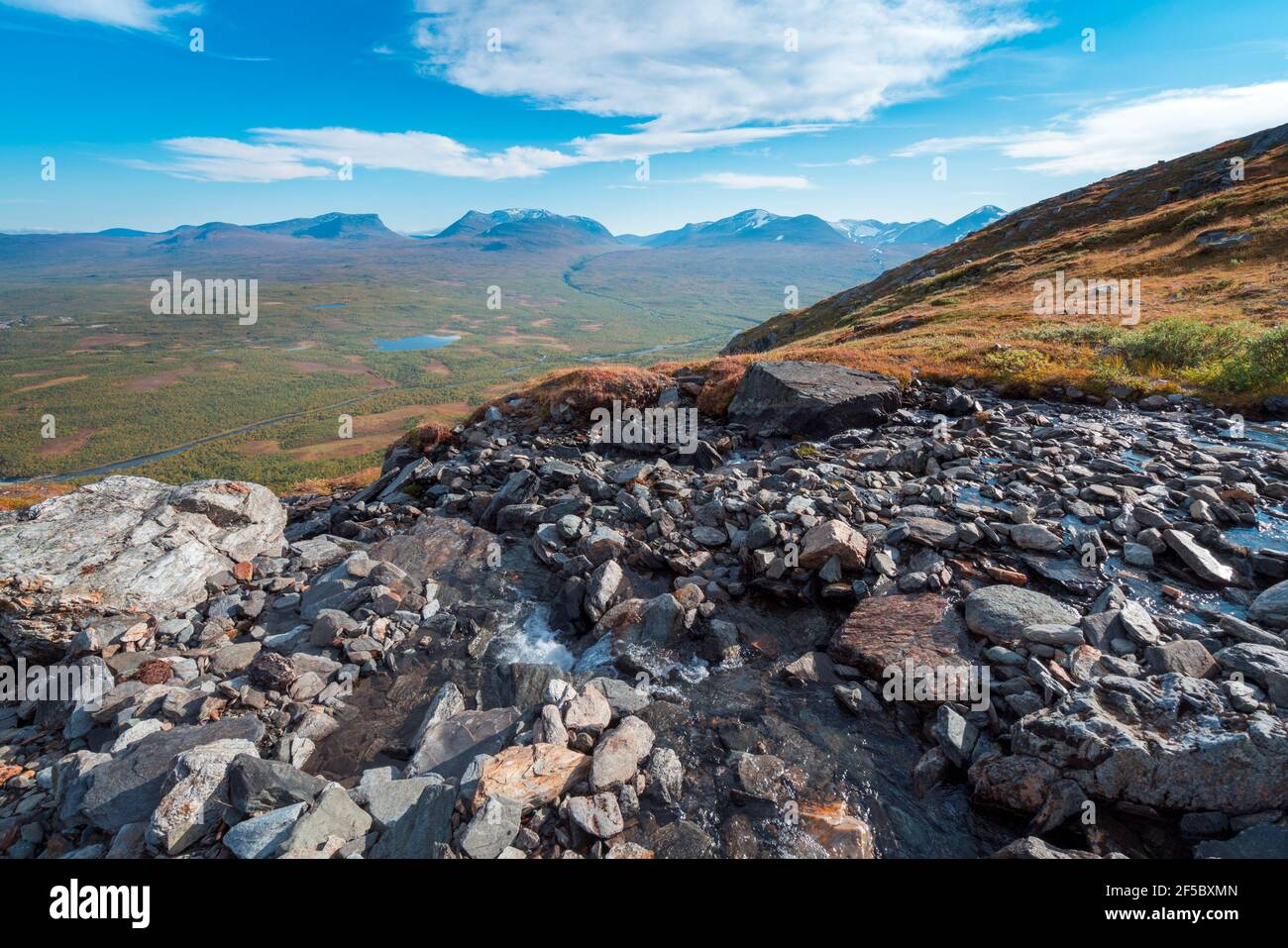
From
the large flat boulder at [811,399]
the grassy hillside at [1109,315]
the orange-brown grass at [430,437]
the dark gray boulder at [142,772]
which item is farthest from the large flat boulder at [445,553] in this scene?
the grassy hillside at [1109,315]

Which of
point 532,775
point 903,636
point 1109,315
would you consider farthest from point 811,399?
point 1109,315

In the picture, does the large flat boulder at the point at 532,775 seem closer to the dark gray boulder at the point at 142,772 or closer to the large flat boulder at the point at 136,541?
the dark gray boulder at the point at 142,772

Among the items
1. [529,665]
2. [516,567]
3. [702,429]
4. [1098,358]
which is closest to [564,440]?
[702,429]

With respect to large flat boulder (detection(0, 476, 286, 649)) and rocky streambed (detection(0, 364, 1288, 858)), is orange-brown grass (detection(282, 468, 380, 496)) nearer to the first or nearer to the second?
rocky streambed (detection(0, 364, 1288, 858))

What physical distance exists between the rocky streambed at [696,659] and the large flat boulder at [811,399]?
2.33 meters

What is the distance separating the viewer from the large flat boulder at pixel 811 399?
20.0 metres

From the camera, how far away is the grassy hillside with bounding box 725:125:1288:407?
864 inches

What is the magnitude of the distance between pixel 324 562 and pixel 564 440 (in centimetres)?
1016

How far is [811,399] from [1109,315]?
28.8m

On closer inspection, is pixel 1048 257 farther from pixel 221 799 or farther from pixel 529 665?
pixel 221 799

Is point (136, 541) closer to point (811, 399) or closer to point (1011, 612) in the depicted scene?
point (1011, 612)

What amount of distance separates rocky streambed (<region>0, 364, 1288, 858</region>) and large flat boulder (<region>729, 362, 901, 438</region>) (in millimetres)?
2326

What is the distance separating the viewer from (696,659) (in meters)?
10.2

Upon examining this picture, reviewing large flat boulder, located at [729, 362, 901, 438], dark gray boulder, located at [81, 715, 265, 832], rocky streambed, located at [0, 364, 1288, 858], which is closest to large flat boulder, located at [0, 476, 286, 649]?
rocky streambed, located at [0, 364, 1288, 858]
